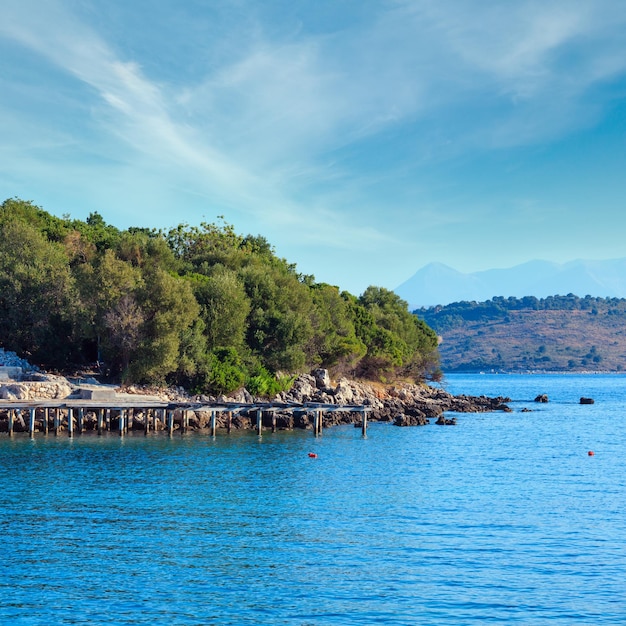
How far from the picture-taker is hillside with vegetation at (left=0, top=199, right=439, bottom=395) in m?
62.1

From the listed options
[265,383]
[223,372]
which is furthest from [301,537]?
[265,383]

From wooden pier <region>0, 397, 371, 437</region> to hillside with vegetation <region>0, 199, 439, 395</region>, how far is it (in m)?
4.33

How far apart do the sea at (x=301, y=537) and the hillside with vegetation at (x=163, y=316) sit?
14727 mm

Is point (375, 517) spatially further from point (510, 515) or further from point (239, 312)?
point (239, 312)

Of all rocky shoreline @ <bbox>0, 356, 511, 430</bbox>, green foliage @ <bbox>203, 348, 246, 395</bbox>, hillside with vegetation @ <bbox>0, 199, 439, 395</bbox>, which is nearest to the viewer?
rocky shoreline @ <bbox>0, 356, 511, 430</bbox>

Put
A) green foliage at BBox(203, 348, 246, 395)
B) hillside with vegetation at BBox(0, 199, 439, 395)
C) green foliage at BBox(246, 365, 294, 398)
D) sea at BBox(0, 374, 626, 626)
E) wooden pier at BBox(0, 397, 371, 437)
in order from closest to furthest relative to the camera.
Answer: sea at BBox(0, 374, 626, 626), wooden pier at BBox(0, 397, 371, 437), hillside with vegetation at BBox(0, 199, 439, 395), green foliage at BBox(203, 348, 246, 395), green foliage at BBox(246, 365, 294, 398)

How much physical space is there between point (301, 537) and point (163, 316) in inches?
1470

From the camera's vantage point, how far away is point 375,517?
29875 millimetres

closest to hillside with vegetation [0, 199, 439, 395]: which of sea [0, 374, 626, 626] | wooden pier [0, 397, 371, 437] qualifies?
wooden pier [0, 397, 371, 437]

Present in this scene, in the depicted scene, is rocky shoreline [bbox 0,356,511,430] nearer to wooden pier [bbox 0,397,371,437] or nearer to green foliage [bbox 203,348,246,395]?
wooden pier [bbox 0,397,371,437]

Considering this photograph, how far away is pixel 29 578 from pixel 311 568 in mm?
8001

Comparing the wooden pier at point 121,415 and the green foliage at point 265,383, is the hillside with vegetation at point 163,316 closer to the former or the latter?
the green foliage at point 265,383

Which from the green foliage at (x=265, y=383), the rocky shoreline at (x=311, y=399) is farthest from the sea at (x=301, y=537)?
the green foliage at (x=265, y=383)

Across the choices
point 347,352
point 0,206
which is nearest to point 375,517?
point 347,352
